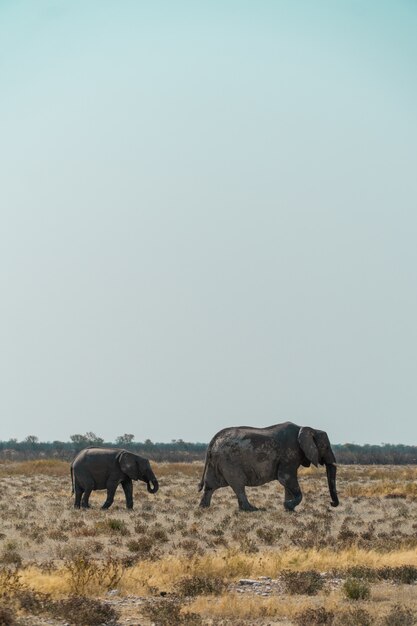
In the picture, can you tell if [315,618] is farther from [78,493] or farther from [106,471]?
[78,493]

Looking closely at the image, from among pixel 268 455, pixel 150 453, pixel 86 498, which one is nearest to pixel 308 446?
pixel 268 455

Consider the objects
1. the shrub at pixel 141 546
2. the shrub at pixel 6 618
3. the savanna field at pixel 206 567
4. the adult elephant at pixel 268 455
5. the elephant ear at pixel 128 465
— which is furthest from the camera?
the elephant ear at pixel 128 465

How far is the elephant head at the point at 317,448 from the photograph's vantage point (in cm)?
2878

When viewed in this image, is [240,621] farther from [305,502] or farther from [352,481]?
[352,481]

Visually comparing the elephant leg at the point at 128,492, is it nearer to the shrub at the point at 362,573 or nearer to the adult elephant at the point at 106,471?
the adult elephant at the point at 106,471

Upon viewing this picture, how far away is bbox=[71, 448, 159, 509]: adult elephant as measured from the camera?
3125cm

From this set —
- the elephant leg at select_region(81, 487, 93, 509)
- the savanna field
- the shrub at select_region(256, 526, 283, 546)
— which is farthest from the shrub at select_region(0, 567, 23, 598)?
the elephant leg at select_region(81, 487, 93, 509)

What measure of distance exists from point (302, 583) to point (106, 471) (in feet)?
56.1

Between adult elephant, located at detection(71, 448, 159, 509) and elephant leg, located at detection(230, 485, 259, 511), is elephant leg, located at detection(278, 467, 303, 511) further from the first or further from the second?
adult elephant, located at detection(71, 448, 159, 509)

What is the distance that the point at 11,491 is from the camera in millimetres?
43219

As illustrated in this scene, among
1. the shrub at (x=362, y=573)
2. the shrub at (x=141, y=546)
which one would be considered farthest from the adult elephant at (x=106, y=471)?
the shrub at (x=362, y=573)

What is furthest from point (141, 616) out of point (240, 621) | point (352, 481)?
point (352, 481)

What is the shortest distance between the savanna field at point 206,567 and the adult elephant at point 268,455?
104 centimetres

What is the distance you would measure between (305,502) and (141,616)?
23.1 metres
